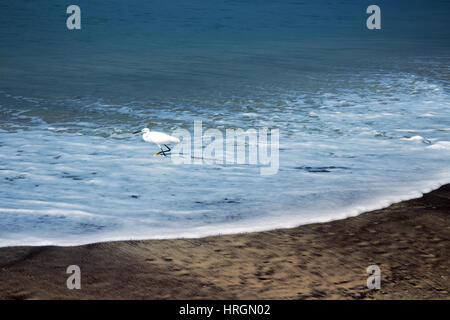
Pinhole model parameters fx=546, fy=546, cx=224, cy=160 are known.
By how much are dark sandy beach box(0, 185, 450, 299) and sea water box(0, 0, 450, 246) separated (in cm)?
20

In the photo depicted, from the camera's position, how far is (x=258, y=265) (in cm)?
263

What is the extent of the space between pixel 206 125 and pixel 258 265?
3.69 metres

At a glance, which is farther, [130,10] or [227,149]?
[130,10]

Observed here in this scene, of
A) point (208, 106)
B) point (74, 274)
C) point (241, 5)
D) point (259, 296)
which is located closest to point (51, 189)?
point (74, 274)

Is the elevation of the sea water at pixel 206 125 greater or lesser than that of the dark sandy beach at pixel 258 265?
greater

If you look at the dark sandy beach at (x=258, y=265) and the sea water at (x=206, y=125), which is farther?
the sea water at (x=206, y=125)

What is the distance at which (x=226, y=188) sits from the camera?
157 inches

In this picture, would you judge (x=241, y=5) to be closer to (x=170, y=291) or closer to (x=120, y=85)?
(x=120, y=85)

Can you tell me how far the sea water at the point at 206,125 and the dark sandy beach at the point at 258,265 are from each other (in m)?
0.20

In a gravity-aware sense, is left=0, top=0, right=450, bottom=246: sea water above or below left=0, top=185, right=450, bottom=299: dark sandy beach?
above

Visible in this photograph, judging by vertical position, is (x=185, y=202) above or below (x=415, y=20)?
below

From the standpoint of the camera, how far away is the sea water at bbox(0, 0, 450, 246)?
348 cm

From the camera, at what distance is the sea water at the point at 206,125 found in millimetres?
3484
